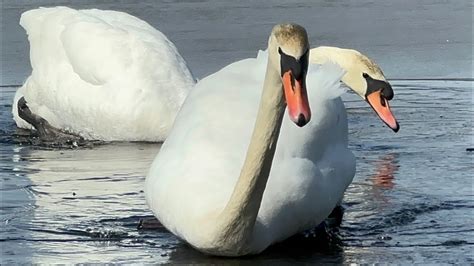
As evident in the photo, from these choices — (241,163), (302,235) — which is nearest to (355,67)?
(302,235)

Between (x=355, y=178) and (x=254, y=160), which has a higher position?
(x=254, y=160)

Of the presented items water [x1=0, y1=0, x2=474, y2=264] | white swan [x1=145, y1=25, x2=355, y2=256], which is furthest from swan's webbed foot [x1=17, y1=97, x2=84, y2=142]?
white swan [x1=145, y1=25, x2=355, y2=256]

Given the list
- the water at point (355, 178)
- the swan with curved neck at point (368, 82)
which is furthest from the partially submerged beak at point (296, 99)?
the swan with curved neck at point (368, 82)

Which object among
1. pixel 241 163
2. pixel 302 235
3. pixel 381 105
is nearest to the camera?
pixel 241 163

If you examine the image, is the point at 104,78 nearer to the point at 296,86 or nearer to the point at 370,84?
the point at 370,84

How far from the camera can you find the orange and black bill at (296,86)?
16.2 ft

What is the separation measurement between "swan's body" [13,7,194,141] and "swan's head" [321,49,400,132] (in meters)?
1.72

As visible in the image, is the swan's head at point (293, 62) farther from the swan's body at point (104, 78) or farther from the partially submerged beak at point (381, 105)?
the swan's body at point (104, 78)

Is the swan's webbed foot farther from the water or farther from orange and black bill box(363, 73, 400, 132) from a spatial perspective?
orange and black bill box(363, 73, 400, 132)

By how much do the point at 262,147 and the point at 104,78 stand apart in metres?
4.01

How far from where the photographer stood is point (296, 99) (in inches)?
196

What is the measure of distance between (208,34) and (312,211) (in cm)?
717

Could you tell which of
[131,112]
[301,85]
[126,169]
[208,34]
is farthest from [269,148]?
[208,34]

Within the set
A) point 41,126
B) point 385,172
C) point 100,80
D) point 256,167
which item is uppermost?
point 256,167
